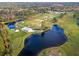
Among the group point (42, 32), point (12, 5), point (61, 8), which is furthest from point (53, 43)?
point (12, 5)

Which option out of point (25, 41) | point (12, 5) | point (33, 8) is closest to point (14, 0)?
point (12, 5)

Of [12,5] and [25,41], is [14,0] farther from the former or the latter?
[25,41]

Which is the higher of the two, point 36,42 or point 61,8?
point 61,8

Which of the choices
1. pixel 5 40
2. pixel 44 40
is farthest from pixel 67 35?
pixel 5 40

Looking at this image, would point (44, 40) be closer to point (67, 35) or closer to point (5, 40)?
point (67, 35)

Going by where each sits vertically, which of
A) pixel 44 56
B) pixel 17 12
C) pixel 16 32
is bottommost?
pixel 44 56

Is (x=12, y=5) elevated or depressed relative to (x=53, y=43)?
elevated
